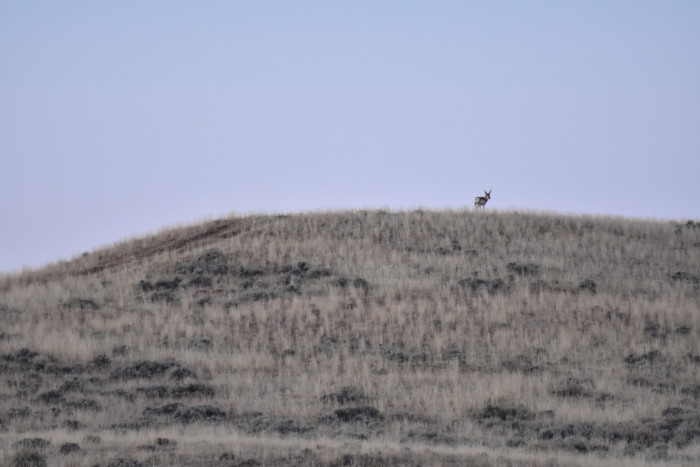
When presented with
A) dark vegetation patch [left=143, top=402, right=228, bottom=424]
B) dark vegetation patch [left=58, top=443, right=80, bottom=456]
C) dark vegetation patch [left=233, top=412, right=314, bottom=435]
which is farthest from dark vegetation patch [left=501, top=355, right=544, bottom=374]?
dark vegetation patch [left=58, top=443, right=80, bottom=456]

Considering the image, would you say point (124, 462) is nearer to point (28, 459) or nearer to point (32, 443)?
point (28, 459)

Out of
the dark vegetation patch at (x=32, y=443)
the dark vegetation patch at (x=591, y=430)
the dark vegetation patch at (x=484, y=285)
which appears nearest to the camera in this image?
the dark vegetation patch at (x=32, y=443)

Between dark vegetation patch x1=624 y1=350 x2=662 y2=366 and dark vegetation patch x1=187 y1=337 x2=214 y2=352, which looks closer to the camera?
dark vegetation patch x1=624 y1=350 x2=662 y2=366

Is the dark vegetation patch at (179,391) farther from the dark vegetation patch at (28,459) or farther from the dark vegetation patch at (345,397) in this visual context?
the dark vegetation patch at (28,459)

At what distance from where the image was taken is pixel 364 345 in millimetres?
24562

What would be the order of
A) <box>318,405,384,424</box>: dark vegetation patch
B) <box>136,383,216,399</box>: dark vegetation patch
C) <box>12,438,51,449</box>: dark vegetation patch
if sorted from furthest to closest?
<box>136,383,216,399</box>: dark vegetation patch → <box>318,405,384,424</box>: dark vegetation patch → <box>12,438,51,449</box>: dark vegetation patch

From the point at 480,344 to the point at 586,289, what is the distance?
595 centimetres

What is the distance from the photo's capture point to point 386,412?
18.0 metres

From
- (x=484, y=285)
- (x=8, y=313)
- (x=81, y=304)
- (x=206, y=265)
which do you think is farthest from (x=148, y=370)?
(x=484, y=285)

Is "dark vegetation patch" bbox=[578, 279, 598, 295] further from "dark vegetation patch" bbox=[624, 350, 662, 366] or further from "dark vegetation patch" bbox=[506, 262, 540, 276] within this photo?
"dark vegetation patch" bbox=[624, 350, 662, 366]

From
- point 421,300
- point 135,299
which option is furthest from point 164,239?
point 421,300

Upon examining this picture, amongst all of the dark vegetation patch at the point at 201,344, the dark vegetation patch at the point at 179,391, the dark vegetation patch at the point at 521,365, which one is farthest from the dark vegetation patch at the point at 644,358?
the dark vegetation patch at the point at 201,344

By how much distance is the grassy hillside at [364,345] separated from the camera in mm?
14930

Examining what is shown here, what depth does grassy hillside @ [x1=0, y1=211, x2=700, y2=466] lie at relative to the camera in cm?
1493
